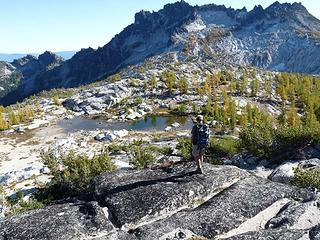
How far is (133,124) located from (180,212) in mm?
77959

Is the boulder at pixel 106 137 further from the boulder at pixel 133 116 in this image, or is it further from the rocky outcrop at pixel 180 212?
the rocky outcrop at pixel 180 212

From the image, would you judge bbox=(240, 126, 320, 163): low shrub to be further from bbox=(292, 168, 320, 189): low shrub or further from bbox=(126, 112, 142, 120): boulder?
bbox=(126, 112, 142, 120): boulder

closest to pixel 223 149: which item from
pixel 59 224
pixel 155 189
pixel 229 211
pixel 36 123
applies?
pixel 155 189

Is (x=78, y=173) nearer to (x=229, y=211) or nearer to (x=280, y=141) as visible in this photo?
(x=229, y=211)

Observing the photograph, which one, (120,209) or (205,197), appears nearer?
(120,209)

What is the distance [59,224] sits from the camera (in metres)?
19.0

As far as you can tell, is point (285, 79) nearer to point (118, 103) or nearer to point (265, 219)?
point (118, 103)

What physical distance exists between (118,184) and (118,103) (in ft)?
336

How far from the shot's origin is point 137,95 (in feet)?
439

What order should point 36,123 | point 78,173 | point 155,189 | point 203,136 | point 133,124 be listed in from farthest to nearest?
point 36,123, point 133,124, point 78,173, point 203,136, point 155,189

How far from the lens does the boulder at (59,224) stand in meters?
18.3

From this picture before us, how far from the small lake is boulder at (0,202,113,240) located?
225 feet

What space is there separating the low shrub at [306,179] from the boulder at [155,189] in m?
3.37

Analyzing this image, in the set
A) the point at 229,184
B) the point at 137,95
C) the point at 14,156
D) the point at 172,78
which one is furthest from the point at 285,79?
the point at 229,184
